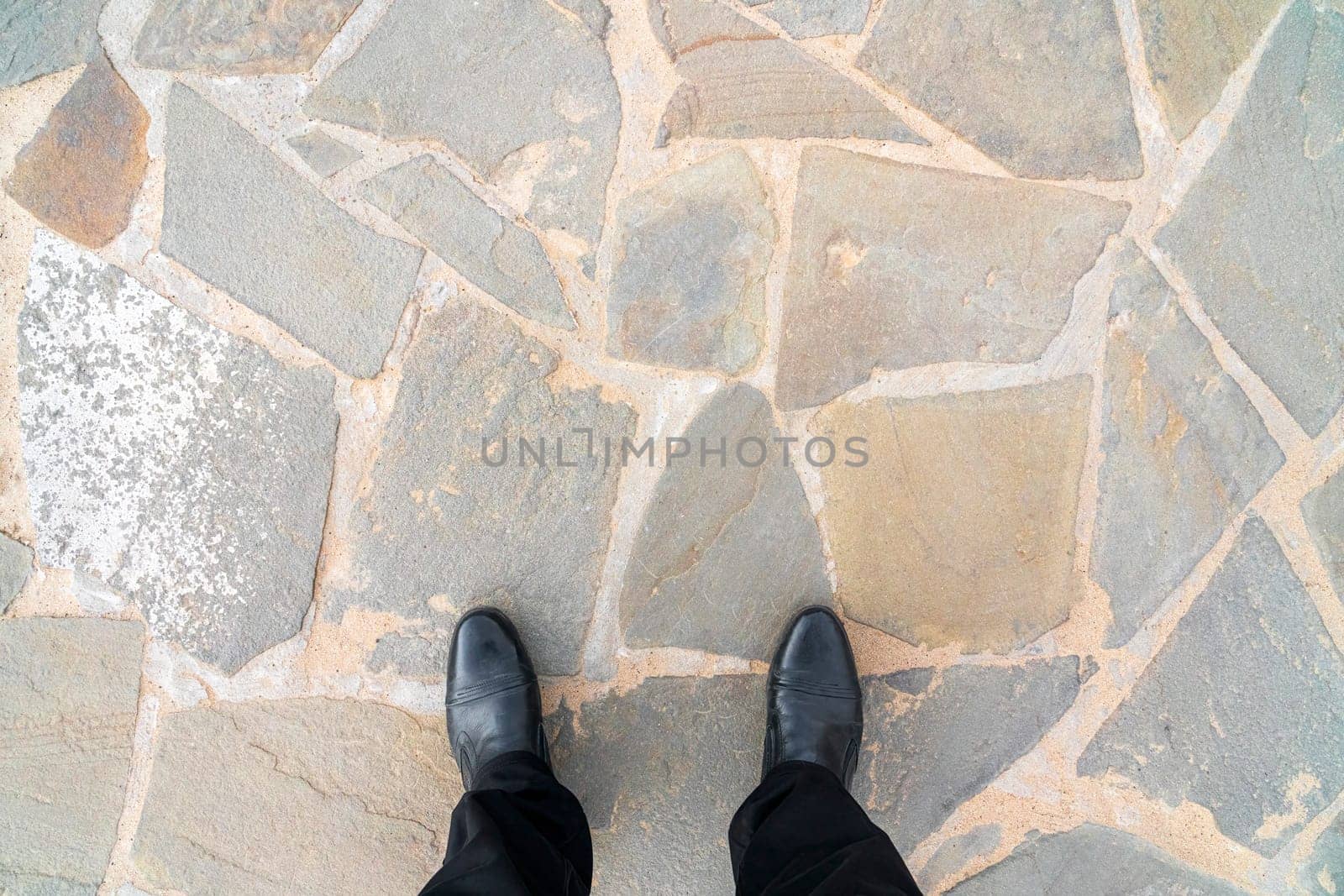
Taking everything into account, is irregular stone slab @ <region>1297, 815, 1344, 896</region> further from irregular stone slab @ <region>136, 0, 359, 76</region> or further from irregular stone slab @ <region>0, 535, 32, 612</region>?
irregular stone slab @ <region>0, 535, 32, 612</region>

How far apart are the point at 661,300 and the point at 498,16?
633 millimetres

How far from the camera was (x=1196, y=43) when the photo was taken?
1.41m

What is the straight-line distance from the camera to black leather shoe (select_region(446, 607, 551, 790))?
56.0 inches

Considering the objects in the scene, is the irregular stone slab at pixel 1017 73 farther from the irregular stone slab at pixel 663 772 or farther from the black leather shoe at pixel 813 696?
the irregular stone slab at pixel 663 772

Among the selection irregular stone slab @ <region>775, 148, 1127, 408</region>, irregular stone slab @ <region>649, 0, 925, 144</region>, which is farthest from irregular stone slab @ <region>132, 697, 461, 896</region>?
irregular stone slab @ <region>649, 0, 925, 144</region>

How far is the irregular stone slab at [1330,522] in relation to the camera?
59.0 inches

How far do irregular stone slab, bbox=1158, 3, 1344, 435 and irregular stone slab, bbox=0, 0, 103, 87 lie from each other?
2133mm

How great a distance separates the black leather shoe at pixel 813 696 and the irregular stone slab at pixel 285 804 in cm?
76

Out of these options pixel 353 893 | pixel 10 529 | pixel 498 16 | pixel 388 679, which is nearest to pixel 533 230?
pixel 498 16

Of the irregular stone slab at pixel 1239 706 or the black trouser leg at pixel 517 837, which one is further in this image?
the irregular stone slab at pixel 1239 706

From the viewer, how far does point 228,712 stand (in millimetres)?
1479

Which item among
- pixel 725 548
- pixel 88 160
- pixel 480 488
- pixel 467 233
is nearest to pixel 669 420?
pixel 725 548

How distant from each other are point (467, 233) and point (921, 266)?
0.90m

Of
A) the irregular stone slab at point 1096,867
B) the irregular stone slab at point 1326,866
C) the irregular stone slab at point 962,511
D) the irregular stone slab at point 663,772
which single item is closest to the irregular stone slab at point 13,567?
the irregular stone slab at point 663,772
